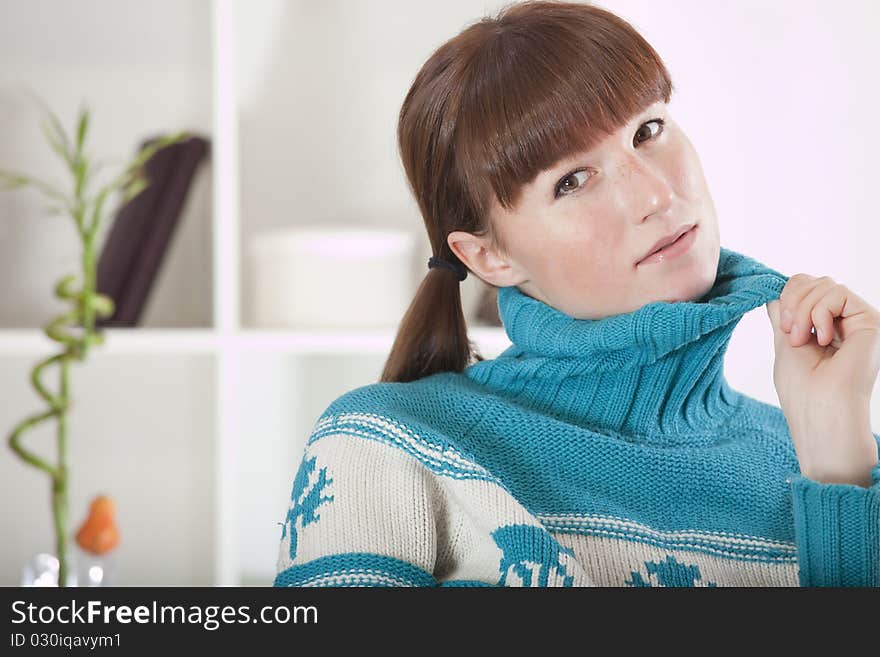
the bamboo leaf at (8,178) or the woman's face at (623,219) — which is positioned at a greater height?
the bamboo leaf at (8,178)

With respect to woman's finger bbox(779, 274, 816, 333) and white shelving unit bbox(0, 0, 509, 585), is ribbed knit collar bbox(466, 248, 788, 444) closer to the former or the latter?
woman's finger bbox(779, 274, 816, 333)

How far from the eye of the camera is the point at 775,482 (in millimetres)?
922

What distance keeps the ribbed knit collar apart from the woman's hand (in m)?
0.04

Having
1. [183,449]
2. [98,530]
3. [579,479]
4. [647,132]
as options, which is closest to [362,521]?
[579,479]

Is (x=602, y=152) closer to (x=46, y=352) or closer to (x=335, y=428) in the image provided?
(x=335, y=428)

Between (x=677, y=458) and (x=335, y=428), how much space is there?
299mm

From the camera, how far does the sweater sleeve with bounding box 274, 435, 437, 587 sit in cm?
78

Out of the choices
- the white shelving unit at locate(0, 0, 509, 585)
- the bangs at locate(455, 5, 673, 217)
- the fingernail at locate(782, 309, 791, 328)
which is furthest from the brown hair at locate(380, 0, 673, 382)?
the white shelving unit at locate(0, 0, 509, 585)

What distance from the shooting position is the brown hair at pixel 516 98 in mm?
867

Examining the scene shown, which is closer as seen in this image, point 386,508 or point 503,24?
point 386,508

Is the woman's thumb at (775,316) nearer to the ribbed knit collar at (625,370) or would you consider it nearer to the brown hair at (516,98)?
the ribbed knit collar at (625,370)

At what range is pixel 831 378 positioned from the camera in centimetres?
82

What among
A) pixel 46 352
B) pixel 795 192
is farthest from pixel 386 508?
pixel 795 192

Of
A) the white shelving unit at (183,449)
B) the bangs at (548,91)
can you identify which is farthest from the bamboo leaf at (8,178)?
the bangs at (548,91)
